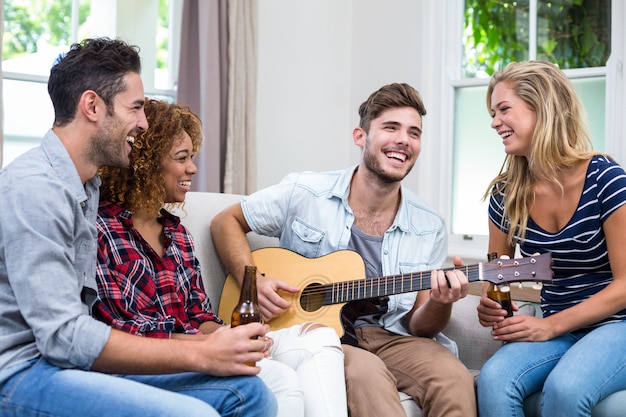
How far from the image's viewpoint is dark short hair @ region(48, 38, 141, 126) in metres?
1.59

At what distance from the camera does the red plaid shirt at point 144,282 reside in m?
1.79

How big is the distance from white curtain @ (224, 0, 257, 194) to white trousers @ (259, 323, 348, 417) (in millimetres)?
1785

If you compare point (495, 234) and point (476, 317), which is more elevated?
→ point (495, 234)

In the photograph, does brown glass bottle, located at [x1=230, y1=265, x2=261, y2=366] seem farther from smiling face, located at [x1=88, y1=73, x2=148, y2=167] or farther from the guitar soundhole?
the guitar soundhole

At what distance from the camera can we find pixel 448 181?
3.90 metres

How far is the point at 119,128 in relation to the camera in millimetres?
1629

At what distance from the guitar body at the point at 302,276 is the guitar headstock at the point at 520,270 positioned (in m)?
0.41

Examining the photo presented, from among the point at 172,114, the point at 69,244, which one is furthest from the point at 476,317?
the point at 69,244

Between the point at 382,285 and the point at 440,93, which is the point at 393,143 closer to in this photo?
the point at 382,285

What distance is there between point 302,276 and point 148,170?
0.58 metres

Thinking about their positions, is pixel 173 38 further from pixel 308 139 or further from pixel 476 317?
pixel 476 317

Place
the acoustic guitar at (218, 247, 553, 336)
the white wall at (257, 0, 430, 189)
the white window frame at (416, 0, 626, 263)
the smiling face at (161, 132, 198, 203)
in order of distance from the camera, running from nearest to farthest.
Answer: the acoustic guitar at (218, 247, 553, 336) < the smiling face at (161, 132, 198, 203) < the white window frame at (416, 0, 626, 263) < the white wall at (257, 0, 430, 189)

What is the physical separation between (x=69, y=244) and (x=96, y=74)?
38 centimetres

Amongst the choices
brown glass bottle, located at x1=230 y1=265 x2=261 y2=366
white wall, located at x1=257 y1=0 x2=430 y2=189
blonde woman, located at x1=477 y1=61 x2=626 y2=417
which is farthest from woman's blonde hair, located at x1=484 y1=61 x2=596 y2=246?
white wall, located at x1=257 y1=0 x2=430 y2=189
